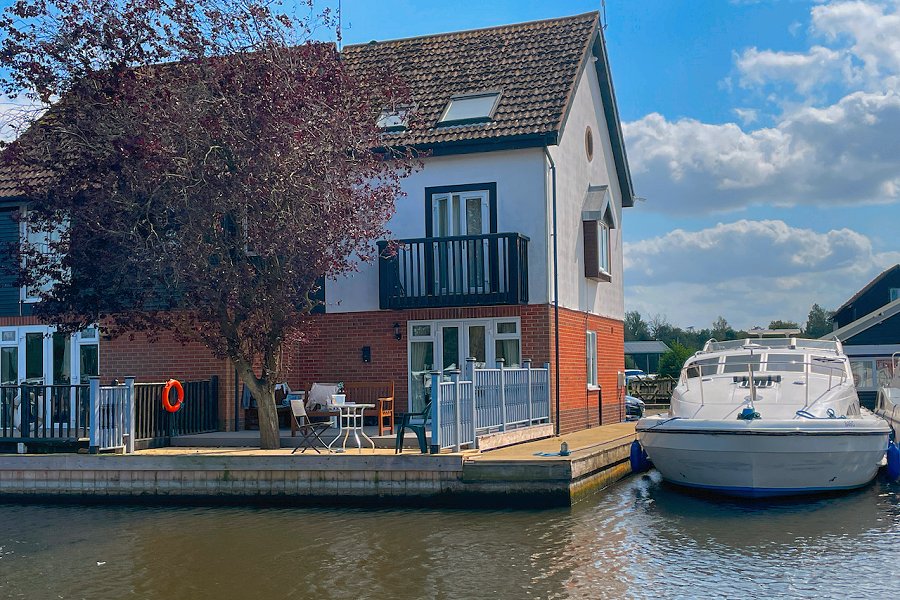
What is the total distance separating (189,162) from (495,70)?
831 cm

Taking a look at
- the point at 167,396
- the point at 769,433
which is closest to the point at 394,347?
the point at 167,396

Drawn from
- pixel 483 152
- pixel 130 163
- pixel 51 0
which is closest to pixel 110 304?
pixel 130 163

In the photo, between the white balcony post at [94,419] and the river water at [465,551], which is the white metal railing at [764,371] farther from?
the white balcony post at [94,419]

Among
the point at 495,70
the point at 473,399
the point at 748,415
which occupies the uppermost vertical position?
the point at 495,70

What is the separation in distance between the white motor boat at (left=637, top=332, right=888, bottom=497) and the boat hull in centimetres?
1

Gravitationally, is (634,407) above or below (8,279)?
below

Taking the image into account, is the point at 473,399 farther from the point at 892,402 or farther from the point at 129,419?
the point at 892,402

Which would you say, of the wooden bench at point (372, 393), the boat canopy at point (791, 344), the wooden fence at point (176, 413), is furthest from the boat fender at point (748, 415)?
the wooden fence at point (176, 413)

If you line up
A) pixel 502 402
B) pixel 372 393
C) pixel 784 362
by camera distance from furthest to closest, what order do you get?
pixel 372 393 → pixel 784 362 → pixel 502 402

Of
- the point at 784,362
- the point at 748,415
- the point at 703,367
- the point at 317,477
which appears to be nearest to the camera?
the point at 748,415

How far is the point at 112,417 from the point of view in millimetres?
16219

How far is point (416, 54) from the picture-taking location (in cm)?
2278

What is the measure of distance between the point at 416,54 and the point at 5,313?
34.2 ft

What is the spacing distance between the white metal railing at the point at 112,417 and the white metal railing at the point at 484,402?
5.17 meters
